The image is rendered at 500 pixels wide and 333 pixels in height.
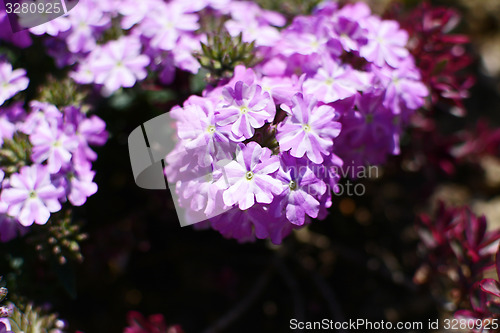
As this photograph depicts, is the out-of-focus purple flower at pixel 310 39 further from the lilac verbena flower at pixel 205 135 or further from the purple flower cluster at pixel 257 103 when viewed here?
the lilac verbena flower at pixel 205 135

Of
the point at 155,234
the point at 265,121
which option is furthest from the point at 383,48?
the point at 155,234

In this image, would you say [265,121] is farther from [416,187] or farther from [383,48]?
[416,187]

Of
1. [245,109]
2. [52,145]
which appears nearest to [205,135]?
[245,109]

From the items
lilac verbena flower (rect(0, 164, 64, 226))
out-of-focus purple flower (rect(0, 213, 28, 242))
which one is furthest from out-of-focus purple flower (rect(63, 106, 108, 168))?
out-of-focus purple flower (rect(0, 213, 28, 242))

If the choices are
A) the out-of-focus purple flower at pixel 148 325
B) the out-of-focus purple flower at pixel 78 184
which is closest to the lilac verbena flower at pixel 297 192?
the out-of-focus purple flower at pixel 78 184

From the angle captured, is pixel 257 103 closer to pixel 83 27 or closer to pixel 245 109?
pixel 245 109

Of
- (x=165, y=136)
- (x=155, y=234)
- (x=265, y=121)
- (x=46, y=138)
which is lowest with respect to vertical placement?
(x=155, y=234)

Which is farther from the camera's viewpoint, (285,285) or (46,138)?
(285,285)
